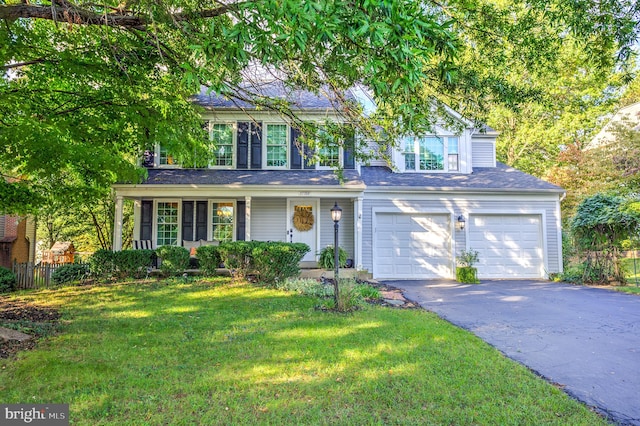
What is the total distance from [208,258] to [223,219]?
7.54ft

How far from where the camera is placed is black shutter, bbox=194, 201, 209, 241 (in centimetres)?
1179

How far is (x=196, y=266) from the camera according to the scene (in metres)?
10.7

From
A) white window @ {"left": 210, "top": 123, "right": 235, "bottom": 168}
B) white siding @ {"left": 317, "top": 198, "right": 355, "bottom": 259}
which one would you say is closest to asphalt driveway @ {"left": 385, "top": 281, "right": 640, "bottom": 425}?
white siding @ {"left": 317, "top": 198, "right": 355, "bottom": 259}

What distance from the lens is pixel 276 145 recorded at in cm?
1199

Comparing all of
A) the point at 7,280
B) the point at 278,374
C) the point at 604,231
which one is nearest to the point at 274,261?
the point at 278,374

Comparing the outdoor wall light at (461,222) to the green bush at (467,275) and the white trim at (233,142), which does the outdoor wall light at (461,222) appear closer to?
the green bush at (467,275)

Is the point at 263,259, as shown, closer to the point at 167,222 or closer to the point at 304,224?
the point at 304,224

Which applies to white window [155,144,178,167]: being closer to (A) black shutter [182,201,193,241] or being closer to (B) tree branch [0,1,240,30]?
(A) black shutter [182,201,193,241]

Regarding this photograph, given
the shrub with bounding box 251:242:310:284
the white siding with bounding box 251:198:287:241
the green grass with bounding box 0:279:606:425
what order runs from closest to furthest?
→ the green grass with bounding box 0:279:606:425 → the shrub with bounding box 251:242:310:284 → the white siding with bounding box 251:198:287:241

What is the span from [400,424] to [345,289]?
388 centimetres

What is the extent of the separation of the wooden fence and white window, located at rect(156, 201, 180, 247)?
10.1 ft

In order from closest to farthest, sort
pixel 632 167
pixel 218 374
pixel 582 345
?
pixel 218 374, pixel 582 345, pixel 632 167

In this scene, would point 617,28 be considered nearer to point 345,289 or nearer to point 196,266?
point 345,289

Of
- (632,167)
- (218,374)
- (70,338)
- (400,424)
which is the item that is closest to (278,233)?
(70,338)
